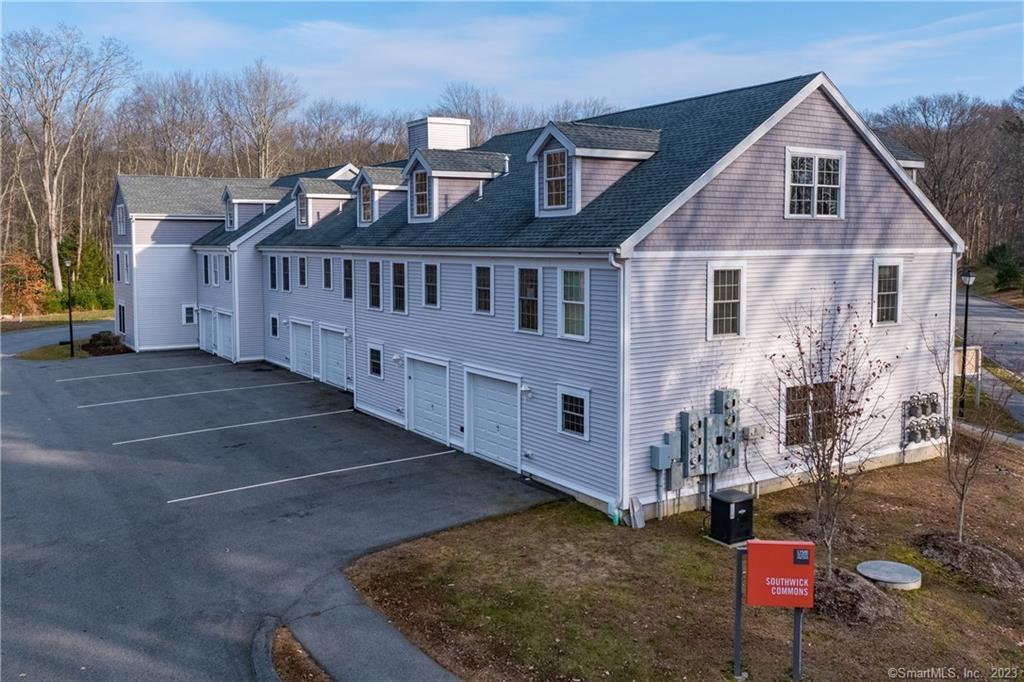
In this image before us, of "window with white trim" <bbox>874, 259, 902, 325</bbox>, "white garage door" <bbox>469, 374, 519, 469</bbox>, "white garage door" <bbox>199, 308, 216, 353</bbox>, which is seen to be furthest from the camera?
"white garage door" <bbox>199, 308, 216, 353</bbox>

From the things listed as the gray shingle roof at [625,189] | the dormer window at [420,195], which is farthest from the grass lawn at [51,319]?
the dormer window at [420,195]

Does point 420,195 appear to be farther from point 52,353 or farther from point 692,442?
point 52,353

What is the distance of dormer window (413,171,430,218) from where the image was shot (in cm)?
2398

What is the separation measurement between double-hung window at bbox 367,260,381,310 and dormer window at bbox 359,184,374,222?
2.77 meters

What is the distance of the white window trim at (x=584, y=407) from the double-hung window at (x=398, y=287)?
7719mm

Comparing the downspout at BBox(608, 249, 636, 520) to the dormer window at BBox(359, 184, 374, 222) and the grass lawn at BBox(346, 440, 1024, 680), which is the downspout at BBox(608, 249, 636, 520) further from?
the dormer window at BBox(359, 184, 374, 222)

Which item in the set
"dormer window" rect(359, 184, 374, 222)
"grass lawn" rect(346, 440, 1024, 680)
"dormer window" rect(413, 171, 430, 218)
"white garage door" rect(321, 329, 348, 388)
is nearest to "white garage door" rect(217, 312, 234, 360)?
"white garage door" rect(321, 329, 348, 388)

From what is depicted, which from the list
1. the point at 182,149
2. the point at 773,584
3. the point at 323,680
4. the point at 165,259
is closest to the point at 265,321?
the point at 165,259

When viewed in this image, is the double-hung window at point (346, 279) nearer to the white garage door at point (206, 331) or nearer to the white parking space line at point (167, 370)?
the white parking space line at point (167, 370)

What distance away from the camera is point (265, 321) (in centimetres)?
3753

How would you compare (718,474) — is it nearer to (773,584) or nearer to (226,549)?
(773,584)

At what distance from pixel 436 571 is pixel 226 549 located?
4071mm

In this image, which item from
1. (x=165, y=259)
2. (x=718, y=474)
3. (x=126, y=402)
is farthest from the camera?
(x=165, y=259)

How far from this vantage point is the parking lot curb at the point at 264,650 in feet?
35.0
